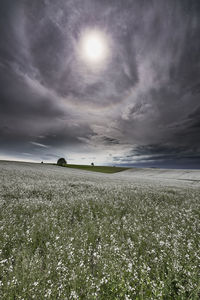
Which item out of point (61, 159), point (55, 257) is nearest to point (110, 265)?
point (55, 257)

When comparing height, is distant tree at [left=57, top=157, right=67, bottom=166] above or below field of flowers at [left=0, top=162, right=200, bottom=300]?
above

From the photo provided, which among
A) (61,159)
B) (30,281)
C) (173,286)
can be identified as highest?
(61,159)

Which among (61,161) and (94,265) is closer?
(94,265)

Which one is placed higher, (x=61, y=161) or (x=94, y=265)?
(x=61, y=161)

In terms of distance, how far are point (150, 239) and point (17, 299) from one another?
3.54 metres

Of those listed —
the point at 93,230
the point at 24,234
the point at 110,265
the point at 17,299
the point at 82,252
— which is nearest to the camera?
the point at 17,299

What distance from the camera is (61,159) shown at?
94.1 meters

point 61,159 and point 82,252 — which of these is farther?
point 61,159

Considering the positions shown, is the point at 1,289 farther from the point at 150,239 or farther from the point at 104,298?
the point at 150,239

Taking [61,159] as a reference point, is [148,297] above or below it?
below

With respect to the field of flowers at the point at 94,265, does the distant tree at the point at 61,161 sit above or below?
above

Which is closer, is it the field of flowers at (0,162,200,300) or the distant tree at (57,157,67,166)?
the field of flowers at (0,162,200,300)

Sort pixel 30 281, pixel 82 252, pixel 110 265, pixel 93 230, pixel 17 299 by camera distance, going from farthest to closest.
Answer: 1. pixel 93 230
2. pixel 82 252
3. pixel 110 265
4. pixel 30 281
5. pixel 17 299

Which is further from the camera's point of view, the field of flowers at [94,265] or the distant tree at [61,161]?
the distant tree at [61,161]
